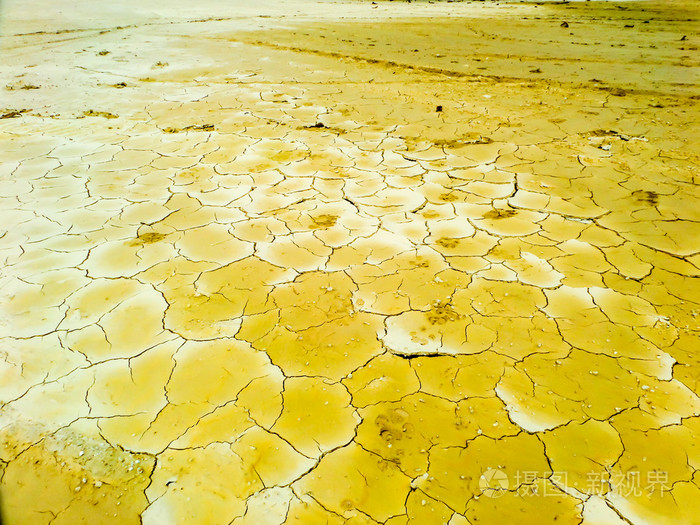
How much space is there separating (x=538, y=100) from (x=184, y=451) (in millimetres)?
5237

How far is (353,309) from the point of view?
228cm

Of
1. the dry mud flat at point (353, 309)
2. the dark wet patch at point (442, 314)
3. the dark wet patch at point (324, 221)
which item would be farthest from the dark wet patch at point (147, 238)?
the dark wet patch at point (442, 314)

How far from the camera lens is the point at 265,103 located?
16.9 ft

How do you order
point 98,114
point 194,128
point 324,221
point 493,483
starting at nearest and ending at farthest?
point 493,483, point 324,221, point 194,128, point 98,114

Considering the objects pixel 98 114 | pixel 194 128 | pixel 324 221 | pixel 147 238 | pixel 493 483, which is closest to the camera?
pixel 493 483

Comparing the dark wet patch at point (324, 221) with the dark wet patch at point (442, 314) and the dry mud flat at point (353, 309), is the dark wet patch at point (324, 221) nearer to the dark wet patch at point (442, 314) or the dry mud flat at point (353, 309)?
the dry mud flat at point (353, 309)

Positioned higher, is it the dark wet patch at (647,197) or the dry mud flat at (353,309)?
the dark wet patch at (647,197)

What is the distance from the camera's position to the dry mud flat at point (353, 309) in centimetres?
154

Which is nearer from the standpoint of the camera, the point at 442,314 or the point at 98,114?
the point at 442,314

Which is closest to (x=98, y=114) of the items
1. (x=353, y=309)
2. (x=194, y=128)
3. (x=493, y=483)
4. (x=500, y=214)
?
(x=194, y=128)

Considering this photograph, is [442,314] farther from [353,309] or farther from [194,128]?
[194,128]

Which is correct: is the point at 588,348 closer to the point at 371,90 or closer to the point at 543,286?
the point at 543,286

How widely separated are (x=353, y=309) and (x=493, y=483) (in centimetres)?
107

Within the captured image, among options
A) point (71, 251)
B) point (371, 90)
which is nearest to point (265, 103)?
point (371, 90)
